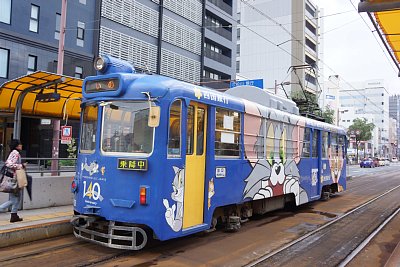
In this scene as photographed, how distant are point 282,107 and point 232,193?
411cm

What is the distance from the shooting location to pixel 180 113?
21.3 feet

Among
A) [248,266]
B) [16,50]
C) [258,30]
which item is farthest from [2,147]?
[258,30]

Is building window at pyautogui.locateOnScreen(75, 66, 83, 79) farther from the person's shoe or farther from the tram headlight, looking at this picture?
the tram headlight

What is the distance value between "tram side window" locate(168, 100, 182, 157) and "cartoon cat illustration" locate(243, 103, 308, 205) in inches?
92.7

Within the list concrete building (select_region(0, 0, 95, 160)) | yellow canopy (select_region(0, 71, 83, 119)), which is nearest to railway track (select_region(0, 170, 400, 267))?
yellow canopy (select_region(0, 71, 83, 119))

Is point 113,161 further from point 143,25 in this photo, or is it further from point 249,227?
point 143,25

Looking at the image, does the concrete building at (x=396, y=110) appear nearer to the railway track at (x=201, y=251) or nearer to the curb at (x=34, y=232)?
the railway track at (x=201, y=251)

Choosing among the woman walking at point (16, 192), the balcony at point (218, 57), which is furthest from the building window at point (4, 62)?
the balcony at point (218, 57)

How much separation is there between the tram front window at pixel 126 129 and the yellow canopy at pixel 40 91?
123 inches

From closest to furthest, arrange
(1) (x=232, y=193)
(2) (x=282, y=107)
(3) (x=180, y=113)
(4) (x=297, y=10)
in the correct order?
(3) (x=180, y=113) < (1) (x=232, y=193) < (2) (x=282, y=107) < (4) (x=297, y=10)

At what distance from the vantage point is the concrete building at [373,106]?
103 m

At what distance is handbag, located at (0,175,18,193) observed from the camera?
7.51m

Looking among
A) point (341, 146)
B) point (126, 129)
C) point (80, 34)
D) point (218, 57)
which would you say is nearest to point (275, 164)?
point (126, 129)

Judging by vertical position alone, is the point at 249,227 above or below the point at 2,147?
below
